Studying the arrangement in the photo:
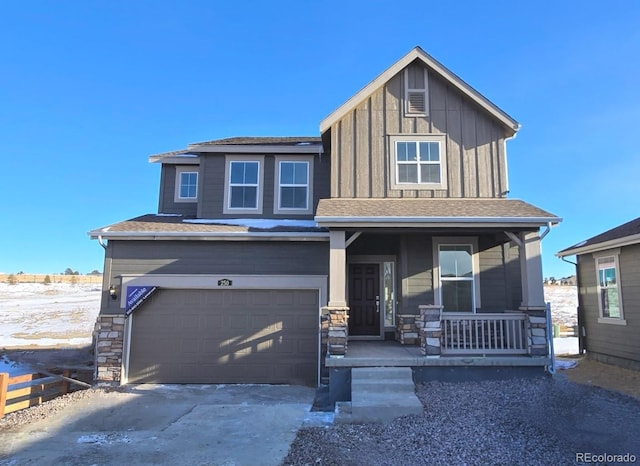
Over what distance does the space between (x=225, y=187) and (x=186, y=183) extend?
1748 mm

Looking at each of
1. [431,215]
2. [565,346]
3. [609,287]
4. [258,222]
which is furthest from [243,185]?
[565,346]

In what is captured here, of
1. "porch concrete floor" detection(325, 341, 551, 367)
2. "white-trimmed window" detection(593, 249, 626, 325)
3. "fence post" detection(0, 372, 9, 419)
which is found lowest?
"fence post" detection(0, 372, 9, 419)

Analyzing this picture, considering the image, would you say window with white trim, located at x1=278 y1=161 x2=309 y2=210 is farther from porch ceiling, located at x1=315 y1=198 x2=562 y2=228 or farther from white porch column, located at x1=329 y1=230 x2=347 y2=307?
white porch column, located at x1=329 y1=230 x2=347 y2=307

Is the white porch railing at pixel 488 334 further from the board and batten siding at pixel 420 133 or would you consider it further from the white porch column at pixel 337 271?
the board and batten siding at pixel 420 133

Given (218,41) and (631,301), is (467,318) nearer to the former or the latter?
(631,301)

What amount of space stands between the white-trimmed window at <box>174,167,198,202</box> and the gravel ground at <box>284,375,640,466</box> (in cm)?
787

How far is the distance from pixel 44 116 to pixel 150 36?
31.2 feet

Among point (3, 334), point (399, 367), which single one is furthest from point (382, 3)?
point (3, 334)

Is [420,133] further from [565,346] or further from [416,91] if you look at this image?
[565,346]

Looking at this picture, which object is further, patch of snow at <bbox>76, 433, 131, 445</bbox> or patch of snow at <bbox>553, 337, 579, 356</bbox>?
patch of snow at <bbox>553, 337, 579, 356</bbox>

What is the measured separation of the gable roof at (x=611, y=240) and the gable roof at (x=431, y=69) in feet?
11.5

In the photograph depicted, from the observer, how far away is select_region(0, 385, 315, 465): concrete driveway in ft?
15.5

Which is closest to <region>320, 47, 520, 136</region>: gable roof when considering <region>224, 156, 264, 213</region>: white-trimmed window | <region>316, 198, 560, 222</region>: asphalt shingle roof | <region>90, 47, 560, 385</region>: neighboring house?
<region>90, 47, 560, 385</region>: neighboring house

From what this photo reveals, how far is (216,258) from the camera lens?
897cm
